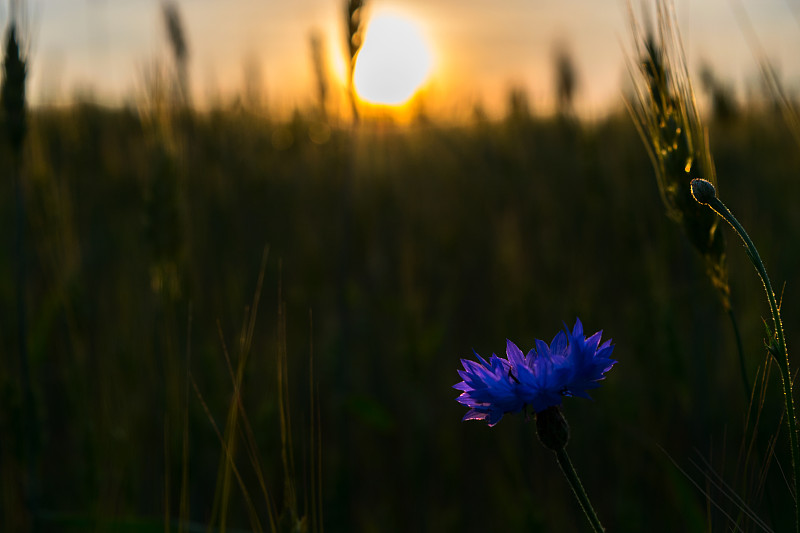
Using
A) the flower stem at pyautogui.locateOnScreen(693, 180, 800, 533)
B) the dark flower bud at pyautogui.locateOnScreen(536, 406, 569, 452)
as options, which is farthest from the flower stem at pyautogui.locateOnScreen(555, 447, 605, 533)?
the flower stem at pyautogui.locateOnScreen(693, 180, 800, 533)

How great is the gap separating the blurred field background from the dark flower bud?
9.1 inches

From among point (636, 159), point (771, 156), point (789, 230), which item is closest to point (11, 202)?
point (636, 159)

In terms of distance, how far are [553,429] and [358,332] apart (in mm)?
2278

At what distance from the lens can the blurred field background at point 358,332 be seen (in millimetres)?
1572

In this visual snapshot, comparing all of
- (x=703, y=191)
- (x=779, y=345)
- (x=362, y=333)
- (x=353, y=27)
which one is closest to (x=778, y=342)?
(x=779, y=345)

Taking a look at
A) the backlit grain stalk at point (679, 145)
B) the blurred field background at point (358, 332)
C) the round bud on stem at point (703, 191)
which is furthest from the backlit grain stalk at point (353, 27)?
the round bud on stem at point (703, 191)

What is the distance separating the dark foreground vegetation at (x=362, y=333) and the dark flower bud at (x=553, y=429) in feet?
0.76

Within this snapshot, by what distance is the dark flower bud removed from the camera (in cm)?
57

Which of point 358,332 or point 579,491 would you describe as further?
point 358,332

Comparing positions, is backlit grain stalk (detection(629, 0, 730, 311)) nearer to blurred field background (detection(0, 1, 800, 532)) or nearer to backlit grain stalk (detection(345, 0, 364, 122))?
blurred field background (detection(0, 1, 800, 532))

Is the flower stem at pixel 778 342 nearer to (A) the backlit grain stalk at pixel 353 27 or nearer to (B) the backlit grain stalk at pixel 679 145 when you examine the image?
(B) the backlit grain stalk at pixel 679 145

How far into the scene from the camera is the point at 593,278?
2754 mm

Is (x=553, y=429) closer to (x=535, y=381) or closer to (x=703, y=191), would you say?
(x=535, y=381)

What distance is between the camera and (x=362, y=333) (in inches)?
108
